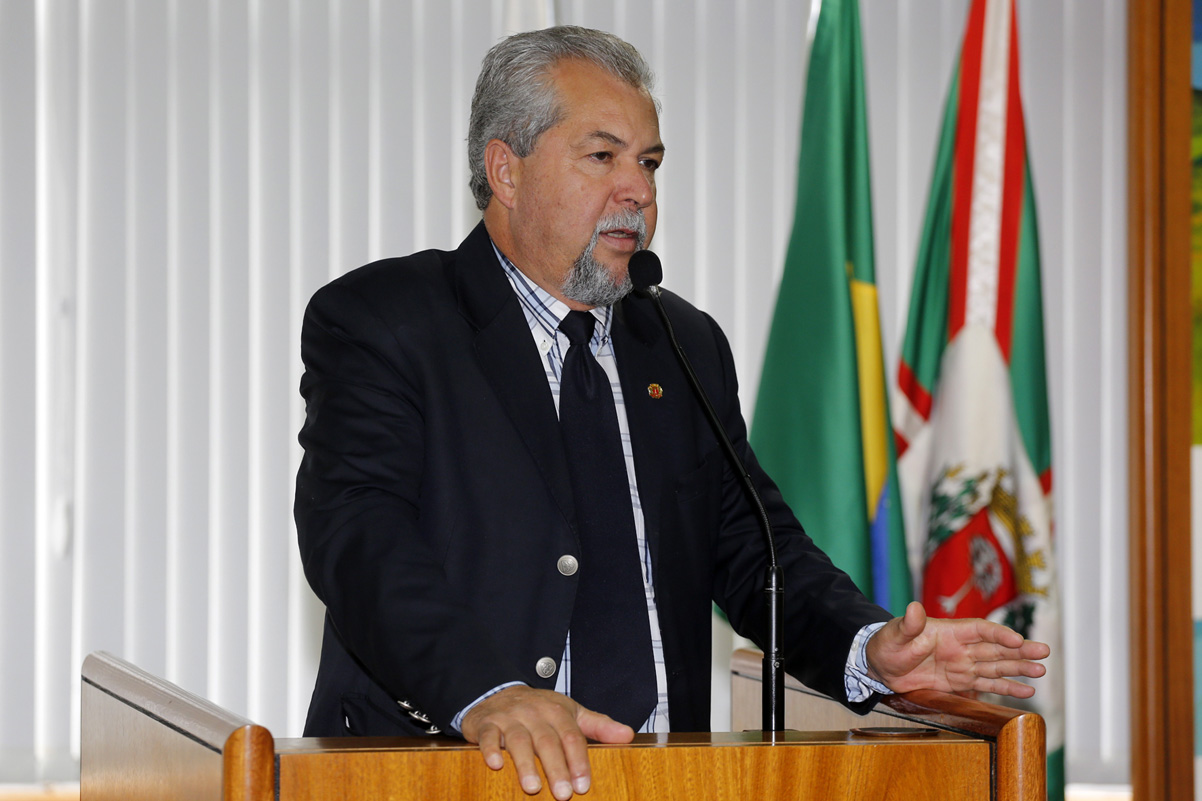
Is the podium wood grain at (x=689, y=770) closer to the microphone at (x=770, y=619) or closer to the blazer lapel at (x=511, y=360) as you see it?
the microphone at (x=770, y=619)

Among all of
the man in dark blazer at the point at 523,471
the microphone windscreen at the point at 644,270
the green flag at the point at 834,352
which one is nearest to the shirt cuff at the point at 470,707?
the man in dark blazer at the point at 523,471

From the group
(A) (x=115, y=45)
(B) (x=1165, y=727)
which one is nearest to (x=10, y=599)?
(A) (x=115, y=45)

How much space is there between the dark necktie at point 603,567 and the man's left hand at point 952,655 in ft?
1.07

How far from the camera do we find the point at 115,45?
3.13m

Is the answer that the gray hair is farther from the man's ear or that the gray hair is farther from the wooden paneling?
the wooden paneling

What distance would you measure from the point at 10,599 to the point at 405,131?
154 cm

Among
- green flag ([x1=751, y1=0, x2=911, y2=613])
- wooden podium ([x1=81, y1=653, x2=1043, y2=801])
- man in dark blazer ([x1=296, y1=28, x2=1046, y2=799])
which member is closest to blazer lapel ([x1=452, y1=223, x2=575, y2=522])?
man in dark blazer ([x1=296, y1=28, x2=1046, y2=799])

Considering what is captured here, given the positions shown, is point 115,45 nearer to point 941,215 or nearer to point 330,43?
point 330,43

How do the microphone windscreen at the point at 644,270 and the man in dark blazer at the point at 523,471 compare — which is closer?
the man in dark blazer at the point at 523,471

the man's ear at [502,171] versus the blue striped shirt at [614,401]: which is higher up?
the man's ear at [502,171]

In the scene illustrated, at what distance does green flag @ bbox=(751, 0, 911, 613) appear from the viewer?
2.90m

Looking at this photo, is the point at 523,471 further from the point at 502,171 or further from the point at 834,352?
the point at 834,352

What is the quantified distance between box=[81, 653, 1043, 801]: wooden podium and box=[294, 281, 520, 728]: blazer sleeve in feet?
0.46

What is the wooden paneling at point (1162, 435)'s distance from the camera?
3.20 meters
